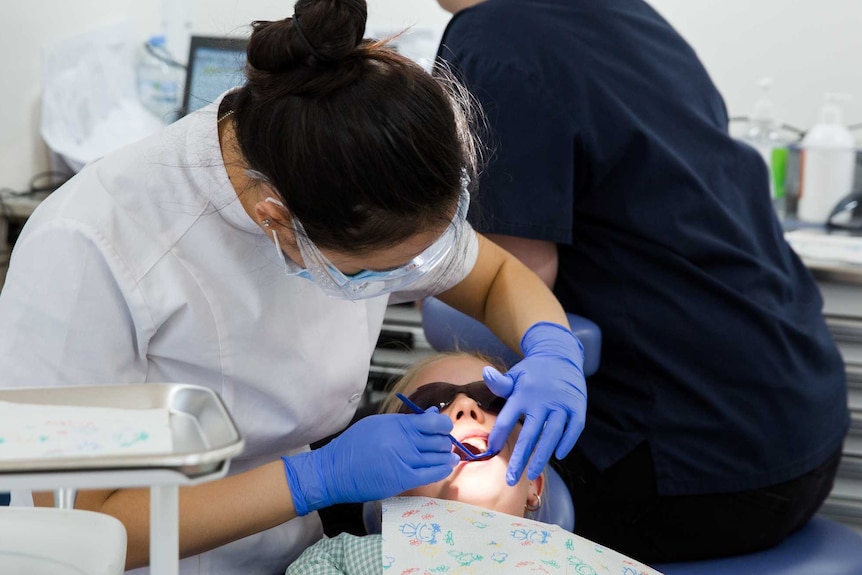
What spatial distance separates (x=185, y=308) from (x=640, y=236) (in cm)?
80

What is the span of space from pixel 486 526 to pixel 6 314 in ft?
2.19

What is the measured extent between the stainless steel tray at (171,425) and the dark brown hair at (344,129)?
34cm

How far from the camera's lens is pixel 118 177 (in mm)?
1212

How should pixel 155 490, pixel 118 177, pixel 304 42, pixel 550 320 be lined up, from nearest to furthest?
pixel 155 490
pixel 304 42
pixel 118 177
pixel 550 320

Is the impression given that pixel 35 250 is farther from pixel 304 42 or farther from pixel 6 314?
pixel 304 42

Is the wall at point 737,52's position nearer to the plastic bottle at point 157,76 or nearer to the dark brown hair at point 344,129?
the plastic bottle at point 157,76

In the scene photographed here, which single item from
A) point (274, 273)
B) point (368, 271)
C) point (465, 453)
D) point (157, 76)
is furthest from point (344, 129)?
point (157, 76)

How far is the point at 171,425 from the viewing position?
2.37ft

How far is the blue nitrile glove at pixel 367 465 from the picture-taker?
121 cm

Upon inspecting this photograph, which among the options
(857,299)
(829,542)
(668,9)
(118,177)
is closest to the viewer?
(118,177)

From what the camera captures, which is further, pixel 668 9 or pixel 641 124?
pixel 668 9

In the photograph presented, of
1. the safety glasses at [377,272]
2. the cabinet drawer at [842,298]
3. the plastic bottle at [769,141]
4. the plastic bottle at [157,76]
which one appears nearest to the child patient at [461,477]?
the safety glasses at [377,272]

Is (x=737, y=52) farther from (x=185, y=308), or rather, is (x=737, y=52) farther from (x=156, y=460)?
(x=156, y=460)

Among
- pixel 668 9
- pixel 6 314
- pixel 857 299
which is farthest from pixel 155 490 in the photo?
pixel 668 9
